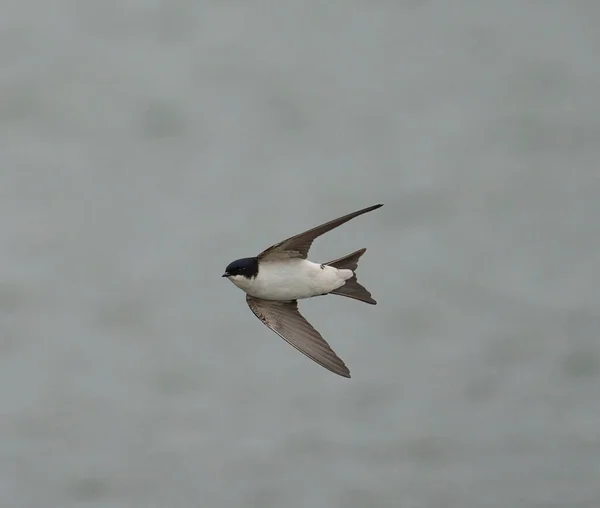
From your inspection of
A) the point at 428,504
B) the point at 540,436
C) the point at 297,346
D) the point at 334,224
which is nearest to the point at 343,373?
the point at 297,346

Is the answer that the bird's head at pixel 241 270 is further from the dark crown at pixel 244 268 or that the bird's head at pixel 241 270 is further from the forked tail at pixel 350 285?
the forked tail at pixel 350 285

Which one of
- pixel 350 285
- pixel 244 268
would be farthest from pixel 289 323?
pixel 244 268

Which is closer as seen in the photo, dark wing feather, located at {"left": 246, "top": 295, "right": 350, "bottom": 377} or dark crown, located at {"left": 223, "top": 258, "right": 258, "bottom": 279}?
dark crown, located at {"left": 223, "top": 258, "right": 258, "bottom": 279}

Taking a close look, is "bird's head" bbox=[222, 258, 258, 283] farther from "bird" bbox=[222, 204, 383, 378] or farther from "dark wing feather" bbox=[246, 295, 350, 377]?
"dark wing feather" bbox=[246, 295, 350, 377]

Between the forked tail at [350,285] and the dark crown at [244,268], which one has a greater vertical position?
the forked tail at [350,285]

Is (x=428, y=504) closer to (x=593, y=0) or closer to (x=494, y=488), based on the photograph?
(x=494, y=488)

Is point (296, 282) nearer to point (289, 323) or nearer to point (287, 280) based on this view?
point (287, 280)

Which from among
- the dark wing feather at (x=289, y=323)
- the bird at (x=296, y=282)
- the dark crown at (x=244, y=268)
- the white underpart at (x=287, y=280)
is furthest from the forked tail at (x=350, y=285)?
the dark crown at (x=244, y=268)

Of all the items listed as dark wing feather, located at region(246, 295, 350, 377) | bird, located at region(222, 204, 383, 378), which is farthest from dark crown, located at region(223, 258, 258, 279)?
dark wing feather, located at region(246, 295, 350, 377)
